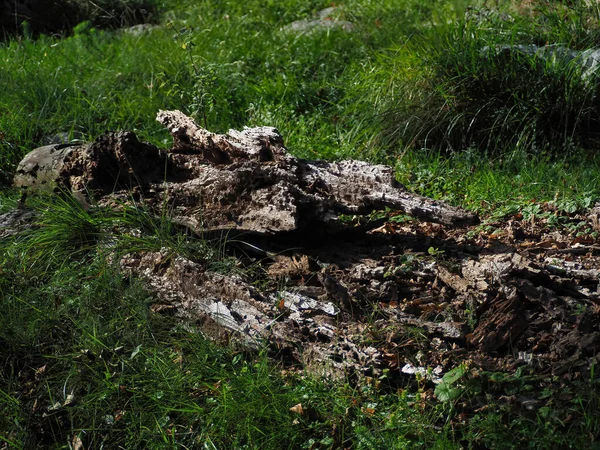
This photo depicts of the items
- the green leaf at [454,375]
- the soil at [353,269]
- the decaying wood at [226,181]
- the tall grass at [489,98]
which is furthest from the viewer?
the tall grass at [489,98]

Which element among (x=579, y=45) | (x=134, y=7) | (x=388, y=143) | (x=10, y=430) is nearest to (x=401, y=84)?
(x=388, y=143)

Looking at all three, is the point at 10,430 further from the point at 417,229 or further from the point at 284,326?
the point at 417,229

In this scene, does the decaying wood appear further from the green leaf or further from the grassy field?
the green leaf

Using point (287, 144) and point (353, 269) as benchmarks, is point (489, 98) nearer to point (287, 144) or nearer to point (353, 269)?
point (287, 144)

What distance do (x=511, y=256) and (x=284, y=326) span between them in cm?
120

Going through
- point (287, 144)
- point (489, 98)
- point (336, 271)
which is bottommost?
point (287, 144)

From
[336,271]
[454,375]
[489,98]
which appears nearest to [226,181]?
[336,271]

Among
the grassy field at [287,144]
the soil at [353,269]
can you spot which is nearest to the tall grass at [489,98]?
the grassy field at [287,144]

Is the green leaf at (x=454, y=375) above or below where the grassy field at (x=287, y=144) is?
above

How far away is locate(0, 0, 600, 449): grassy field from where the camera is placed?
320 centimetres

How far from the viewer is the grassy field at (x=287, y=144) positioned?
126 inches

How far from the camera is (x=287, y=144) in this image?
621 centimetres

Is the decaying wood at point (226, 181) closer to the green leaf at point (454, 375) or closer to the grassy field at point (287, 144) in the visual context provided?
the grassy field at point (287, 144)

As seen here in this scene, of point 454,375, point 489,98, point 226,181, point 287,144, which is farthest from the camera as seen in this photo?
point 287,144
